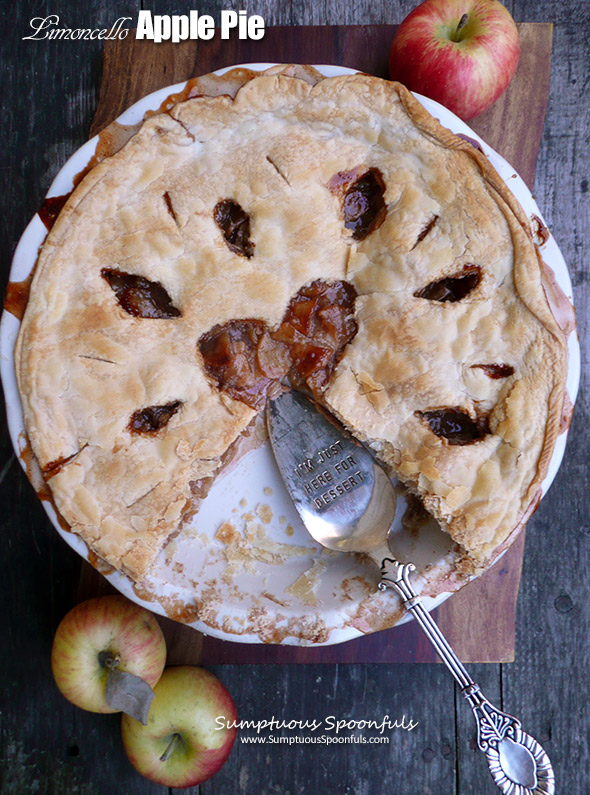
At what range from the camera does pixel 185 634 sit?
6.86ft

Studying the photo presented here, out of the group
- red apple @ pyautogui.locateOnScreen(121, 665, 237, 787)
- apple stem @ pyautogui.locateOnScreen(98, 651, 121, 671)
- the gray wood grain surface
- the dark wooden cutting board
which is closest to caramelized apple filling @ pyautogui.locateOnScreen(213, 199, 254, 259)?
the dark wooden cutting board

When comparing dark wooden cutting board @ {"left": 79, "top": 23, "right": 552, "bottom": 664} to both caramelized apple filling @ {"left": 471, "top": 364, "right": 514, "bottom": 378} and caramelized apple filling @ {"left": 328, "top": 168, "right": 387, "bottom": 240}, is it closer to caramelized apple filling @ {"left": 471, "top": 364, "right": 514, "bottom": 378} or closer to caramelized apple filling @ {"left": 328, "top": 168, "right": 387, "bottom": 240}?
caramelized apple filling @ {"left": 328, "top": 168, "right": 387, "bottom": 240}

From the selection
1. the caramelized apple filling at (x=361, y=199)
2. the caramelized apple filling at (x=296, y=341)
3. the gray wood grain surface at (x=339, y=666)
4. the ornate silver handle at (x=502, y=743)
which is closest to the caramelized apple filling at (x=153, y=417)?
the caramelized apple filling at (x=296, y=341)

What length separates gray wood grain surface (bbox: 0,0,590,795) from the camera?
84.4 inches

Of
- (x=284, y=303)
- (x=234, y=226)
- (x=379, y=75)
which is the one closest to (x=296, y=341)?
(x=284, y=303)

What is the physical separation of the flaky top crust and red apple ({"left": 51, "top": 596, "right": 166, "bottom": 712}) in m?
0.22

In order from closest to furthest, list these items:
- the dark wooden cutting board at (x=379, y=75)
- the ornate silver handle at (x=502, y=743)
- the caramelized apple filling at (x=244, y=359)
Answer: the ornate silver handle at (x=502, y=743)
the caramelized apple filling at (x=244, y=359)
the dark wooden cutting board at (x=379, y=75)

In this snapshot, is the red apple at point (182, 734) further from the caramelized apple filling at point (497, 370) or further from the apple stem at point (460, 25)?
the apple stem at point (460, 25)

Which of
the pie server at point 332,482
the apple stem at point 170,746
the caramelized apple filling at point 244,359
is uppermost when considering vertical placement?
the caramelized apple filling at point 244,359

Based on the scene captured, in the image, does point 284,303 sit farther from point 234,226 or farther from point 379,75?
point 379,75

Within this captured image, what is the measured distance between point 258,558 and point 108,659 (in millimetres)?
539

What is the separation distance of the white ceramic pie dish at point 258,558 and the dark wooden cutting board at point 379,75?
10.4 inches

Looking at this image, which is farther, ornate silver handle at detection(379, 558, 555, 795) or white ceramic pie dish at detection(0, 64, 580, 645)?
white ceramic pie dish at detection(0, 64, 580, 645)

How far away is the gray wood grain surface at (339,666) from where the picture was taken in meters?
2.14
